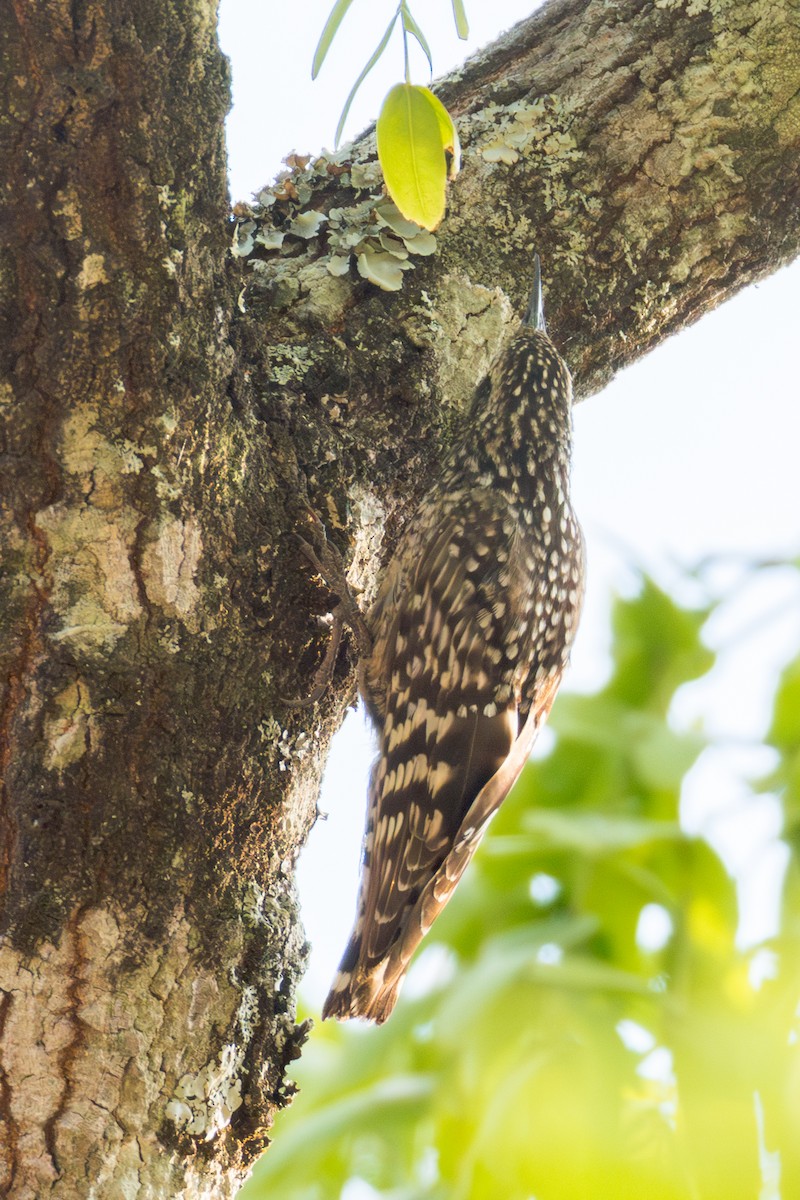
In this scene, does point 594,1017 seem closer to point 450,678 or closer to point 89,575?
point 450,678

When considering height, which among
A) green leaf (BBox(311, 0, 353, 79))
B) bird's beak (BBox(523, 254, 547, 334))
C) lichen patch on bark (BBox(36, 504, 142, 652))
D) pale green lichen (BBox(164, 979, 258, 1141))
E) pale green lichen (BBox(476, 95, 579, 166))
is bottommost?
pale green lichen (BBox(164, 979, 258, 1141))

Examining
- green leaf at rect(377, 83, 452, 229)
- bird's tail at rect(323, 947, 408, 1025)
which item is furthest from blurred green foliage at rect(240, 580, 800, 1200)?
green leaf at rect(377, 83, 452, 229)

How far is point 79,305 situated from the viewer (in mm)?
1275

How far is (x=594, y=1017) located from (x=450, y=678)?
746 mm

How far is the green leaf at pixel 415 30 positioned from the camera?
1.11 meters

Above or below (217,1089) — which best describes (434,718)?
above

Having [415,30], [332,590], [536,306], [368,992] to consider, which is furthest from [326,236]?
[368,992]

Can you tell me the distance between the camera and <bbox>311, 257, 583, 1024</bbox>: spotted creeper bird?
6.34ft

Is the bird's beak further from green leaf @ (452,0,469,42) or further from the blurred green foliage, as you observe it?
the blurred green foliage

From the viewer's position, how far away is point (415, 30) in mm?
1120

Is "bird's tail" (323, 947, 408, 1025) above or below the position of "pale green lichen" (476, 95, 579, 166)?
below

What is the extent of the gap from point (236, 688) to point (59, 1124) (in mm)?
552

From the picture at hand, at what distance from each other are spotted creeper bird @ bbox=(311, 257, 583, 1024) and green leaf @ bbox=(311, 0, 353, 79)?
2.66ft

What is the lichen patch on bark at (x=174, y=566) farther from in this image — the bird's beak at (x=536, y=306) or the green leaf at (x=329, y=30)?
the bird's beak at (x=536, y=306)
